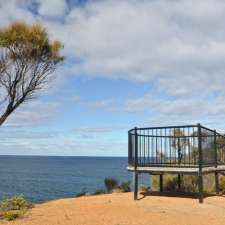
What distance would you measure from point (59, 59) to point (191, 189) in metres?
9.82

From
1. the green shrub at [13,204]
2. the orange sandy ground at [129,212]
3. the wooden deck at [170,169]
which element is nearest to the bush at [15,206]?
the green shrub at [13,204]

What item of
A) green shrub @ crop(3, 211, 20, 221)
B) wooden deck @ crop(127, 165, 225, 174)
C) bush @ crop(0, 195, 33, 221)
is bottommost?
green shrub @ crop(3, 211, 20, 221)

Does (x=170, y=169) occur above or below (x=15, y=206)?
above

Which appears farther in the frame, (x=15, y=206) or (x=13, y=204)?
(x=13, y=204)

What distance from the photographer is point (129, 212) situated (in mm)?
11102

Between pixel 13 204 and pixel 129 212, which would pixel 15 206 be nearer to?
pixel 13 204

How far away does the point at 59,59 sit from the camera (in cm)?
1331

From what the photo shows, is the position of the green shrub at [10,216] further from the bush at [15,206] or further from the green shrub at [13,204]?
the green shrub at [13,204]

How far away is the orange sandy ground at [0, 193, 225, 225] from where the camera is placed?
9.88 m

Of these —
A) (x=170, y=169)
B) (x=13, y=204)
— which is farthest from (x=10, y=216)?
(x=170, y=169)

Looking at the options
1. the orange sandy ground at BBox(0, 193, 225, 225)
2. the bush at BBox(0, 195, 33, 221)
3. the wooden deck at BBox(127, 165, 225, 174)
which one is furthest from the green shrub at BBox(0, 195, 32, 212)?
the wooden deck at BBox(127, 165, 225, 174)

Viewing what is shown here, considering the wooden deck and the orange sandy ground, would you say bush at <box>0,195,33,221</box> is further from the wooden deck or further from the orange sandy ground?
the wooden deck

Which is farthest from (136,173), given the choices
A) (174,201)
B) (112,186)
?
(112,186)

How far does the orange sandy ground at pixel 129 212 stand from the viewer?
32.4 ft
